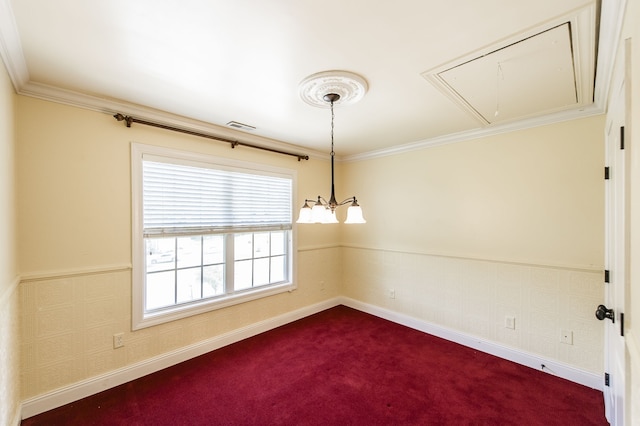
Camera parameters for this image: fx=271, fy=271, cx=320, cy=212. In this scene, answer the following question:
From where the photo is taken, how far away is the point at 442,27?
54.4 inches

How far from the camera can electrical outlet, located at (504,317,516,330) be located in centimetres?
279

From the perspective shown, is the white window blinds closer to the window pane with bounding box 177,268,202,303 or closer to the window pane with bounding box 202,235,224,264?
the window pane with bounding box 202,235,224,264

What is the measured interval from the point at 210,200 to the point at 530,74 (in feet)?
9.74

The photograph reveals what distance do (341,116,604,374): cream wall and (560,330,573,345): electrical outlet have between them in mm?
27

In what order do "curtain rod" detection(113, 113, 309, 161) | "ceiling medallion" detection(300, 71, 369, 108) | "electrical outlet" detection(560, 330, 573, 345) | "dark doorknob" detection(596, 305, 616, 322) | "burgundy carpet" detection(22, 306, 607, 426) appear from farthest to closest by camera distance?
"electrical outlet" detection(560, 330, 573, 345) < "curtain rod" detection(113, 113, 309, 161) < "burgundy carpet" detection(22, 306, 607, 426) < "ceiling medallion" detection(300, 71, 369, 108) < "dark doorknob" detection(596, 305, 616, 322)

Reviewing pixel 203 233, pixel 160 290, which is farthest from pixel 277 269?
pixel 160 290

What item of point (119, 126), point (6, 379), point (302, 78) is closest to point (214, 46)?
point (302, 78)

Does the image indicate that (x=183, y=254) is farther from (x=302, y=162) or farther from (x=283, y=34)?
(x=283, y=34)

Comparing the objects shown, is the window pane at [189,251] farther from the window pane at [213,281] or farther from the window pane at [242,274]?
the window pane at [242,274]

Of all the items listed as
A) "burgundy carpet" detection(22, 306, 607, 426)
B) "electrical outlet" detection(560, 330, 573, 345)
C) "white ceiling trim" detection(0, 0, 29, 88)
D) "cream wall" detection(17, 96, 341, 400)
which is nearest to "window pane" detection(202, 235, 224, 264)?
"cream wall" detection(17, 96, 341, 400)

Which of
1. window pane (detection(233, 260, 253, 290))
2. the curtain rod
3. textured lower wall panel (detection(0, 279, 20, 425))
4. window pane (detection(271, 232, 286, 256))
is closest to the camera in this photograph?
textured lower wall panel (detection(0, 279, 20, 425))

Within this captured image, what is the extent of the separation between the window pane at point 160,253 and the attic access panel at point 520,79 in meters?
2.72

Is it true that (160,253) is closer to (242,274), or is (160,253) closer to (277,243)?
(242,274)

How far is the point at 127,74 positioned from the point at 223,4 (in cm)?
108
